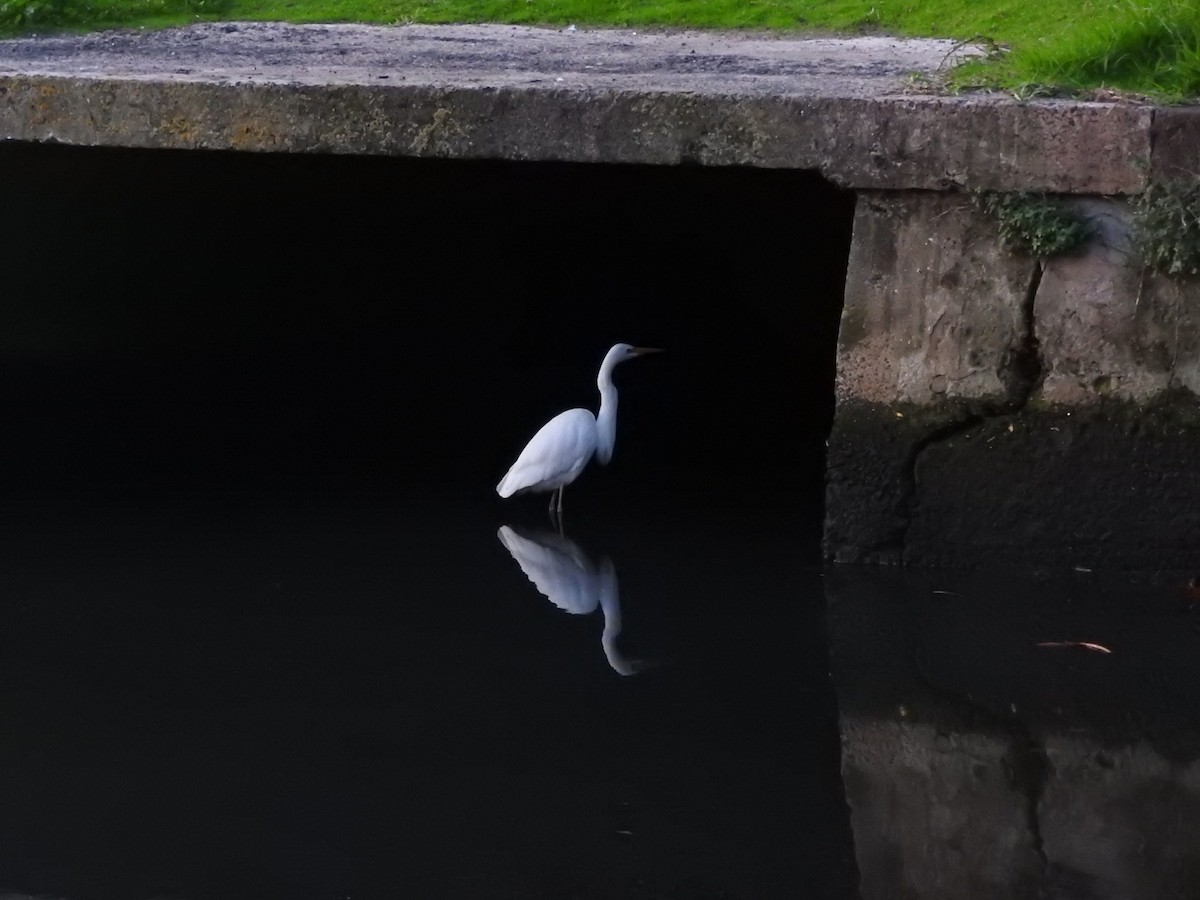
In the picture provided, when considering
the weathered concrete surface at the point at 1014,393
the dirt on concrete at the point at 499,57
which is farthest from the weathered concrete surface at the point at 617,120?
the weathered concrete surface at the point at 1014,393

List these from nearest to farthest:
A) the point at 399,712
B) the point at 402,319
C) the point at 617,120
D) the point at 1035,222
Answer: the point at 399,712 → the point at 1035,222 → the point at 617,120 → the point at 402,319

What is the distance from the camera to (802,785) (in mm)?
4012

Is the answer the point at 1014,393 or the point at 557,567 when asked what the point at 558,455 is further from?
the point at 1014,393

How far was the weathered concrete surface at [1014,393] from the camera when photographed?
5047mm

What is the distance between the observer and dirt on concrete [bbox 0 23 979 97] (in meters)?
5.53

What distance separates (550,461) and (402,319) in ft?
15.4

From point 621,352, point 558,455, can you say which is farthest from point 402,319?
point 558,455

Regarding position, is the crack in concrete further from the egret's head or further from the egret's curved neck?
the egret's head

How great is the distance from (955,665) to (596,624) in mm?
1229

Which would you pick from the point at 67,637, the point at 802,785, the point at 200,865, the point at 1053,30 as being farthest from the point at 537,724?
the point at 1053,30

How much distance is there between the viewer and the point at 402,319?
10945 millimetres

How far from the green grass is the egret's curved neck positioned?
7.19 ft

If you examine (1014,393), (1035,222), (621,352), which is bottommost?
(621,352)

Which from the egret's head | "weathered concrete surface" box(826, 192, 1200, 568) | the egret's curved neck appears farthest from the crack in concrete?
the egret's head
